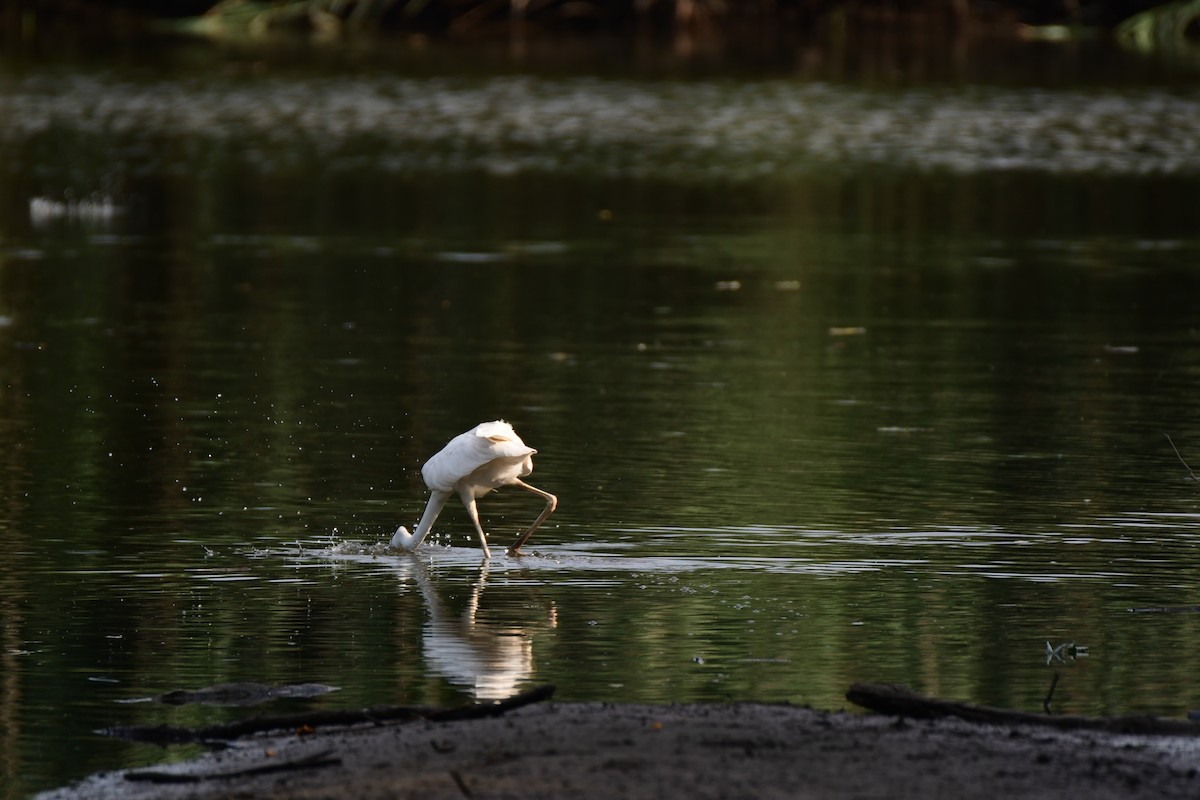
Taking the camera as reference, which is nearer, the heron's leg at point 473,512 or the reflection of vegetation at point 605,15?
the heron's leg at point 473,512

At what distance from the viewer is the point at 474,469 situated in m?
11.8

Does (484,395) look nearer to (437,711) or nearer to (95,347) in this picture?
(95,347)

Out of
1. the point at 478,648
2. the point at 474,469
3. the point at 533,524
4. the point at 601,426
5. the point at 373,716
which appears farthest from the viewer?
the point at 601,426

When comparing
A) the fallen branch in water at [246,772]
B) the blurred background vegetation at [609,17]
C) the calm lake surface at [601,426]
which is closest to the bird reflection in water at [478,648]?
the calm lake surface at [601,426]

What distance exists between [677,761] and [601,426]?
842cm

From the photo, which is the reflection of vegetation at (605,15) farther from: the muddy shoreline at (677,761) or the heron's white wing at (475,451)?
the muddy shoreline at (677,761)

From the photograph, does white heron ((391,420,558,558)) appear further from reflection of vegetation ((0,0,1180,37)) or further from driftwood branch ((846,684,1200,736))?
reflection of vegetation ((0,0,1180,37))

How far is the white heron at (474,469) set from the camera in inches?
460

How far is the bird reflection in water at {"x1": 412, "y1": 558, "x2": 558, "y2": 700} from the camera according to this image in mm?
9227

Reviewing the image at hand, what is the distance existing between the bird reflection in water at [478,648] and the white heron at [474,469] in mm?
826

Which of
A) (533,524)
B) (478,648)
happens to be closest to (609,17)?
(533,524)

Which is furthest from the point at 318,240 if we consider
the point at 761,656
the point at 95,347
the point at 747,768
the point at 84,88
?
the point at 84,88

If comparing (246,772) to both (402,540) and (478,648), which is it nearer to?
(478,648)

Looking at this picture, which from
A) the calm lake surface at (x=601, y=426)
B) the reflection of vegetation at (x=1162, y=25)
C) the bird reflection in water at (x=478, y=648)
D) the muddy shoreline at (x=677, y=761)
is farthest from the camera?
the reflection of vegetation at (x=1162, y=25)
